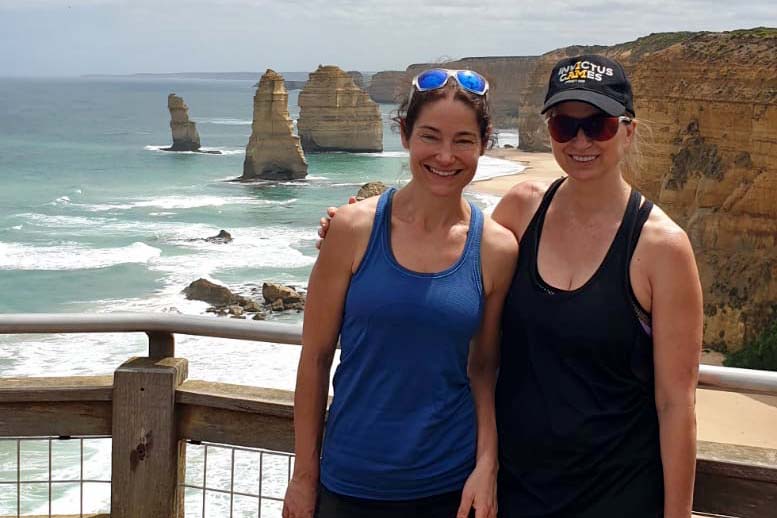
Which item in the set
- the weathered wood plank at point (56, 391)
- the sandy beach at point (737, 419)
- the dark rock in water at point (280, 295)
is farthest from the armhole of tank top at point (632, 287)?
the dark rock in water at point (280, 295)

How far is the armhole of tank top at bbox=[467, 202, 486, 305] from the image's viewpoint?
2283mm

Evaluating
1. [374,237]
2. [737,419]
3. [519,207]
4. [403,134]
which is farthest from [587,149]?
[737,419]

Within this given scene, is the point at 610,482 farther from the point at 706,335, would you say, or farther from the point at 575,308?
the point at 706,335

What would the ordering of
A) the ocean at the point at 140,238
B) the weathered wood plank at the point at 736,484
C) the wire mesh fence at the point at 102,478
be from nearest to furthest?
the weathered wood plank at the point at 736,484 < the wire mesh fence at the point at 102,478 < the ocean at the point at 140,238

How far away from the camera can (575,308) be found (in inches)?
86.4

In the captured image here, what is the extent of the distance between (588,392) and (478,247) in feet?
1.47

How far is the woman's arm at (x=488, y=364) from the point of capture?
228cm

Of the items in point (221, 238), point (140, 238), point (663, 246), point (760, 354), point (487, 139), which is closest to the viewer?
point (663, 246)

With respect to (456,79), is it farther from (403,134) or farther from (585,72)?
(585,72)

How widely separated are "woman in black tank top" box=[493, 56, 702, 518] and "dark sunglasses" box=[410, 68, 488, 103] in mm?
178

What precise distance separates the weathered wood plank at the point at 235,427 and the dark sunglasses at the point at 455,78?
1.19 m

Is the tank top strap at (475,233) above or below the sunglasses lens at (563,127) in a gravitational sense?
below

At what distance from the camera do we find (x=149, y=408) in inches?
118

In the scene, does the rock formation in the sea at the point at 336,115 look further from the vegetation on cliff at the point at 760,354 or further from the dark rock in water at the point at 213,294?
the vegetation on cliff at the point at 760,354
